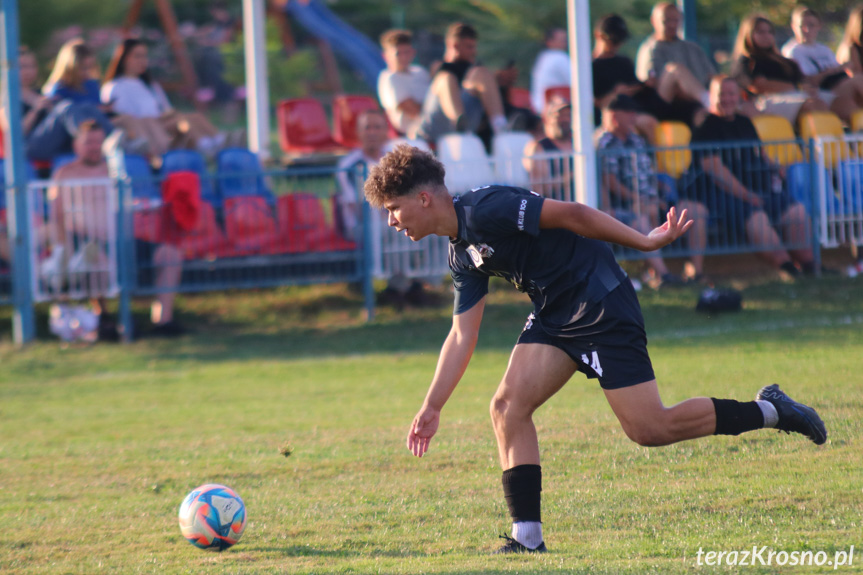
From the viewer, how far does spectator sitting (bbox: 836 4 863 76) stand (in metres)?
14.8

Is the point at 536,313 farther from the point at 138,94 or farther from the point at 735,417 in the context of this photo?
the point at 138,94

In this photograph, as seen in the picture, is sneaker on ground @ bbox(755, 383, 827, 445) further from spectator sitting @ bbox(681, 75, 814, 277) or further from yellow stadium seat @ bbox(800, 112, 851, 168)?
yellow stadium seat @ bbox(800, 112, 851, 168)

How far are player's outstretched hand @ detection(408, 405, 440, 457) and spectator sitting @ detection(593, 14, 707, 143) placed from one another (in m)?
9.46

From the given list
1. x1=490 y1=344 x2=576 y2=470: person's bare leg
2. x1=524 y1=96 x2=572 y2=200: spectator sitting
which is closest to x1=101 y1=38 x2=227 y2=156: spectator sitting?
x1=524 y1=96 x2=572 y2=200: spectator sitting

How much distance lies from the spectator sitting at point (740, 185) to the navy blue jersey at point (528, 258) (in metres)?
8.27

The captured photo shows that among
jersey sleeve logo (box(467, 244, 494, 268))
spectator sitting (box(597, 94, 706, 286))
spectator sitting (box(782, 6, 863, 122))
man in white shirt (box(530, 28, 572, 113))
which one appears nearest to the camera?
jersey sleeve logo (box(467, 244, 494, 268))

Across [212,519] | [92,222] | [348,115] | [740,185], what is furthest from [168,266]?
[212,519]

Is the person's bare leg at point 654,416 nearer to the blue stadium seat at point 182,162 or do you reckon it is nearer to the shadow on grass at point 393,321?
the shadow on grass at point 393,321

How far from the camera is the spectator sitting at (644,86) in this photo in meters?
13.9

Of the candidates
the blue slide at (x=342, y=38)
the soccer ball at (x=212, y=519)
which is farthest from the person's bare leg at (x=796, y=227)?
the blue slide at (x=342, y=38)

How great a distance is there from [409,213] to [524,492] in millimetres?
1374

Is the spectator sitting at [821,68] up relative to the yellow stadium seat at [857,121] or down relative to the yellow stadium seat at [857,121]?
up

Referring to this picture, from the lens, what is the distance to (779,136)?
13797 millimetres

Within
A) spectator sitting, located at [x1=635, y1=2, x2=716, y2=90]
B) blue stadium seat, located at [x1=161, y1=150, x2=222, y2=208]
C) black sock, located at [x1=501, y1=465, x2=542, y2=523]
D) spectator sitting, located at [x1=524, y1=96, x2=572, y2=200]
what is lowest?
black sock, located at [x1=501, y1=465, x2=542, y2=523]
